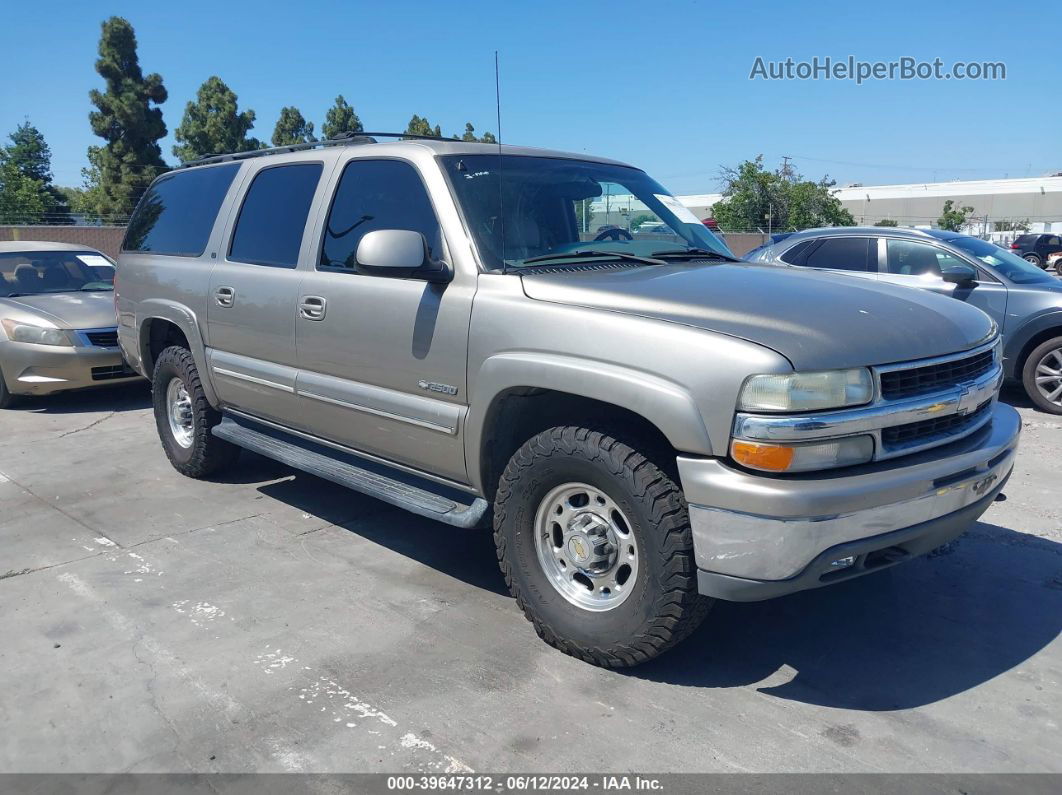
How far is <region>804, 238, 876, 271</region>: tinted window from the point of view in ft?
29.4

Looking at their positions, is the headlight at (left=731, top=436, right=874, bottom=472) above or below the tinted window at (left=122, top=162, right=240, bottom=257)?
below

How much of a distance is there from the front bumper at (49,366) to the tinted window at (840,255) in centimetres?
733

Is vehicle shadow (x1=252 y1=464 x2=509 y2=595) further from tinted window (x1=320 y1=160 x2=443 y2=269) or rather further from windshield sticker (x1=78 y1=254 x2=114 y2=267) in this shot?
windshield sticker (x1=78 y1=254 x2=114 y2=267)

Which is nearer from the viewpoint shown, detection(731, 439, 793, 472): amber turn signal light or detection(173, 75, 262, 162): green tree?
detection(731, 439, 793, 472): amber turn signal light

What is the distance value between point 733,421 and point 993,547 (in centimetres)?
274

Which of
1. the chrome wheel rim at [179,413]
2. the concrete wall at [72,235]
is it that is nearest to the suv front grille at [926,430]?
the chrome wheel rim at [179,413]

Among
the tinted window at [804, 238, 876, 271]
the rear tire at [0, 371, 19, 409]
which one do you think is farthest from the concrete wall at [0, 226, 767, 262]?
the rear tire at [0, 371, 19, 409]

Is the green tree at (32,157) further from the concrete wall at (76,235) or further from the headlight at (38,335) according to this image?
the headlight at (38,335)

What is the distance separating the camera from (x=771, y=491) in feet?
8.98

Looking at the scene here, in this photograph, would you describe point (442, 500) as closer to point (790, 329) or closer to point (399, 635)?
point (399, 635)

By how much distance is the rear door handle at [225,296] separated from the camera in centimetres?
503

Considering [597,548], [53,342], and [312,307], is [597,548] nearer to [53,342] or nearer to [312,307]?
[312,307]

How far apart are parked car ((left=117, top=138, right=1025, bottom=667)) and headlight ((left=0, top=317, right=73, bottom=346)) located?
3.99 meters

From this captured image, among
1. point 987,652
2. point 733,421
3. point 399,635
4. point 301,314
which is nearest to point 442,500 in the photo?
point 399,635
